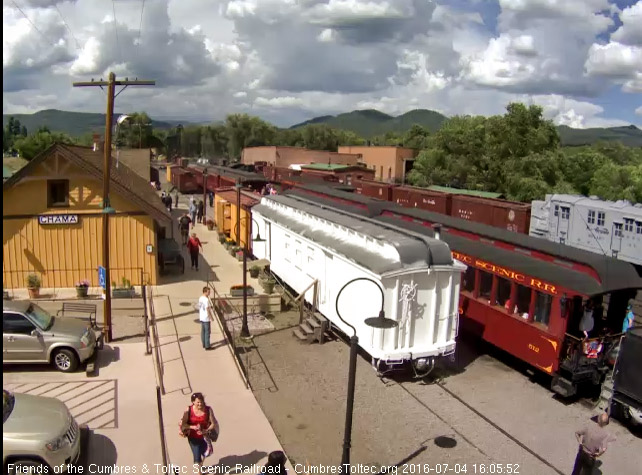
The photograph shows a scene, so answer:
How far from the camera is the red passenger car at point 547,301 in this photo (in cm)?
1194

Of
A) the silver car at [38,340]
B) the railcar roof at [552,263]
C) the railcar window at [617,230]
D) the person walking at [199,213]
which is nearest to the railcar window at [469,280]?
the railcar roof at [552,263]

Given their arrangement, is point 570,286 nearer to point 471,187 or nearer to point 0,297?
point 0,297

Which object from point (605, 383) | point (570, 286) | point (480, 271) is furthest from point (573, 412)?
point (480, 271)

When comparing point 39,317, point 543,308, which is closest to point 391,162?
point 543,308

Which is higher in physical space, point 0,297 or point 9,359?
point 0,297

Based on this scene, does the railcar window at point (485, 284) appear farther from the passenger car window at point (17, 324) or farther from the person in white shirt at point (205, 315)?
the passenger car window at point (17, 324)

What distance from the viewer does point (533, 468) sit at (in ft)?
31.9

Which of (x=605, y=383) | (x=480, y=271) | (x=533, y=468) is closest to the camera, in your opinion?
(x=533, y=468)

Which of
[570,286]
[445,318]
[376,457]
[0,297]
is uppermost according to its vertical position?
[0,297]

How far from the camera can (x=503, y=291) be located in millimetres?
14055

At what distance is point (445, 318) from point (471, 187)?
137 ft

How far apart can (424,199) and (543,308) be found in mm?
21041

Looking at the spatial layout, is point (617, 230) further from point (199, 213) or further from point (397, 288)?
point (199, 213)

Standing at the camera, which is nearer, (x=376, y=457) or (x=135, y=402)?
(x=376, y=457)
